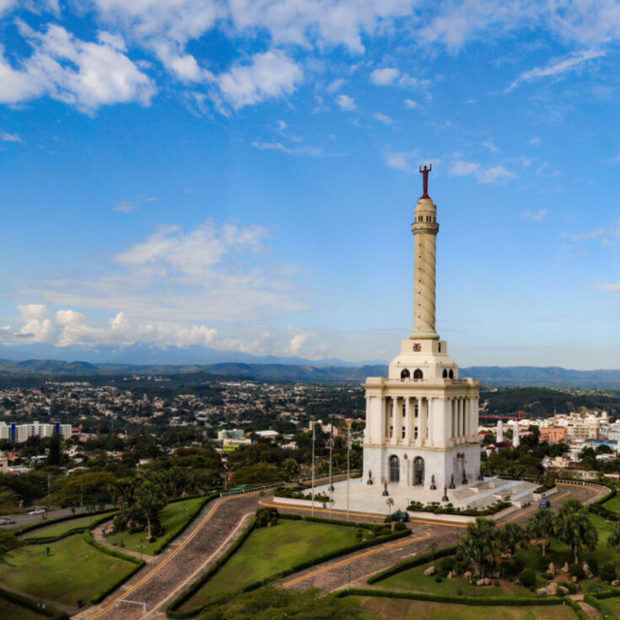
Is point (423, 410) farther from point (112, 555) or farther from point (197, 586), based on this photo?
point (112, 555)

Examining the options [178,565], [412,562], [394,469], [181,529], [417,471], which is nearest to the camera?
[412,562]

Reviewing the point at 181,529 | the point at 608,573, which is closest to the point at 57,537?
the point at 181,529

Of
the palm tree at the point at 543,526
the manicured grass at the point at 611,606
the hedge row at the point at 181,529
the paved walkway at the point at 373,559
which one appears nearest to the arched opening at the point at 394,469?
the paved walkway at the point at 373,559

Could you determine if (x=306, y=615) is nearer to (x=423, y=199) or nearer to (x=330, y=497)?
(x=330, y=497)

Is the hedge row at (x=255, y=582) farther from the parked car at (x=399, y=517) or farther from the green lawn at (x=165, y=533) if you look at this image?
the green lawn at (x=165, y=533)

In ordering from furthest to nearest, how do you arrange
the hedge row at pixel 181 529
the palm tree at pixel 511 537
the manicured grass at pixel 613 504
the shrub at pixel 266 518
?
the manicured grass at pixel 613 504 → the shrub at pixel 266 518 → the hedge row at pixel 181 529 → the palm tree at pixel 511 537

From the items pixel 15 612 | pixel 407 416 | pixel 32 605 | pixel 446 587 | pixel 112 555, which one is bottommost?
pixel 15 612

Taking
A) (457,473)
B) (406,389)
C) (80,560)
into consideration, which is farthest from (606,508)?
(80,560)

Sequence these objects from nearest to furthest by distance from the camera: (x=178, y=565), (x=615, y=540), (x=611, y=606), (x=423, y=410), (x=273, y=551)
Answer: (x=611, y=606), (x=615, y=540), (x=178, y=565), (x=273, y=551), (x=423, y=410)
